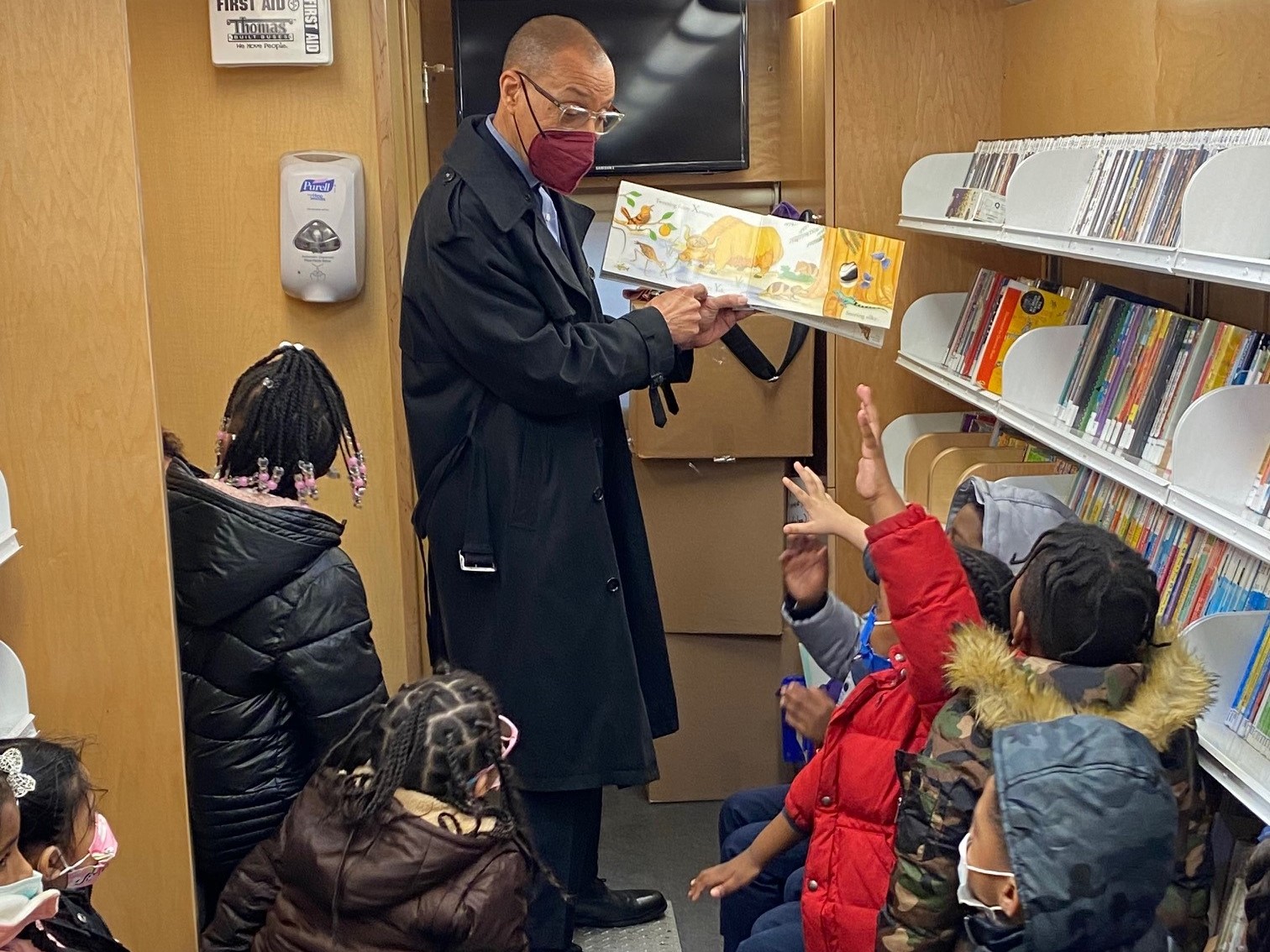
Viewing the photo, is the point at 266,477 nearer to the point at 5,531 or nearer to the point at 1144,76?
the point at 5,531

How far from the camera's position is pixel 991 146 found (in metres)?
3.52

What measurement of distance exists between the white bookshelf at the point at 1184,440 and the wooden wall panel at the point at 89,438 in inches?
64.9

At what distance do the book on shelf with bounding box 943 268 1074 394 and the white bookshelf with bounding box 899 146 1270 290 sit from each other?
0.19 meters

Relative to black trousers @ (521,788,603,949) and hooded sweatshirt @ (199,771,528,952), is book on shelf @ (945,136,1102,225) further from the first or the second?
hooded sweatshirt @ (199,771,528,952)

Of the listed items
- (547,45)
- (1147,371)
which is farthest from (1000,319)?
(547,45)

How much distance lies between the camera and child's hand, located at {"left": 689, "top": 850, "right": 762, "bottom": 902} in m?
2.48

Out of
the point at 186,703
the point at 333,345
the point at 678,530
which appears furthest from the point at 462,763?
the point at 678,530

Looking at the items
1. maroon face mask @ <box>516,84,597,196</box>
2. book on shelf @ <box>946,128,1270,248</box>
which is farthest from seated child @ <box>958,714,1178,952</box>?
maroon face mask @ <box>516,84,597,196</box>

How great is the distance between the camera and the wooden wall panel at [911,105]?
147 inches

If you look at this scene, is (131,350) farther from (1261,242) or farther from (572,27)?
(1261,242)

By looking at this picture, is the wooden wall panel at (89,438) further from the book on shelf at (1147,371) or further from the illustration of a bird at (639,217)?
the book on shelf at (1147,371)

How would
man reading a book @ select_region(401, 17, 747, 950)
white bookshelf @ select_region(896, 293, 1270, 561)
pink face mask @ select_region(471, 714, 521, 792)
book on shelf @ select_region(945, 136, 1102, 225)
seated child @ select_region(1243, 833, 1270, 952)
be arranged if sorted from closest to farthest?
seated child @ select_region(1243, 833, 1270, 952)
pink face mask @ select_region(471, 714, 521, 792)
white bookshelf @ select_region(896, 293, 1270, 561)
man reading a book @ select_region(401, 17, 747, 950)
book on shelf @ select_region(945, 136, 1102, 225)

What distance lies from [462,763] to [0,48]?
136 centimetres

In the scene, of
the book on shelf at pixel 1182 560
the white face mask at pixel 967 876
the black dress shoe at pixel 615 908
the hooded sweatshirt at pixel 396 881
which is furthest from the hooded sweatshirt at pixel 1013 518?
the black dress shoe at pixel 615 908
